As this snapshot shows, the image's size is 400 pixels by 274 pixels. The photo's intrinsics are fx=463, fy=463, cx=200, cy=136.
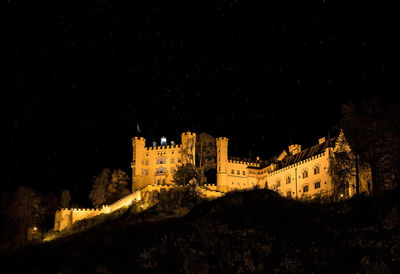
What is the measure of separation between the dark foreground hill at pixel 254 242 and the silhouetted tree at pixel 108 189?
103 ft

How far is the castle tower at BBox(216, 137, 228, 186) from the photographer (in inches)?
3150

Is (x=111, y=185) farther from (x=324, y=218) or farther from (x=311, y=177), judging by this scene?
(x=324, y=218)

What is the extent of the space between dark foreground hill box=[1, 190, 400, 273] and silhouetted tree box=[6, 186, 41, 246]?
17.6 meters

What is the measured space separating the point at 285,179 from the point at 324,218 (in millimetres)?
34958

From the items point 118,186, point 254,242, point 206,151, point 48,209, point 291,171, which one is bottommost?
point 254,242

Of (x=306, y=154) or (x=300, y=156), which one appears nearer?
(x=306, y=154)

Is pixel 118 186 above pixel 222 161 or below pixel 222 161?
below

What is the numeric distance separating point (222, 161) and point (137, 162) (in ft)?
52.6

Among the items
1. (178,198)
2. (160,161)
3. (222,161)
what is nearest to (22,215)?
(178,198)

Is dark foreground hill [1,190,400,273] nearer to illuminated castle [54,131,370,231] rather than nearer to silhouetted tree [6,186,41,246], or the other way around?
silhouetted tree [6,186,41,246]

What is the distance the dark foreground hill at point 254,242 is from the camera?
33.1 metres

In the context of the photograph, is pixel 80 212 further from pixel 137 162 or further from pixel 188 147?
pixel 188 147

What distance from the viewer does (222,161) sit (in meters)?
81.4

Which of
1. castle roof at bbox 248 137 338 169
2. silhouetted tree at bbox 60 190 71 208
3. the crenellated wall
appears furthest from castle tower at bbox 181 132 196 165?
silhouetted tree at bbox 60 190 71 208
